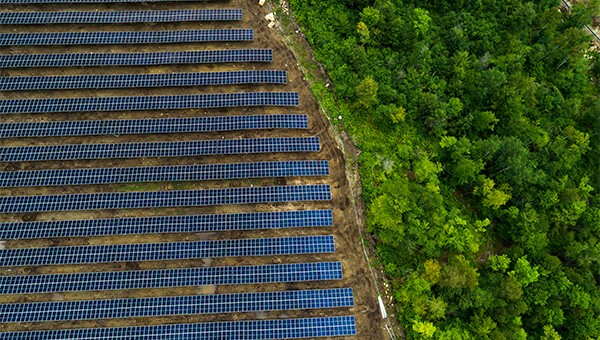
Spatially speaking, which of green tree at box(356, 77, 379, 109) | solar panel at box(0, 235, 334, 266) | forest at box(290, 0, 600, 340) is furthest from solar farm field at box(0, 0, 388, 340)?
green tree at box(356, 77, 379, 109)

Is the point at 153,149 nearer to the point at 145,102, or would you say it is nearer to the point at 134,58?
the point at 145,102

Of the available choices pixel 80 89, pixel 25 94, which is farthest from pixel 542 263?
pixel 25 94

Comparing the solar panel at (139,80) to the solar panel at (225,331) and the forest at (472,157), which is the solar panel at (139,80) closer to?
the forest at (472,157)

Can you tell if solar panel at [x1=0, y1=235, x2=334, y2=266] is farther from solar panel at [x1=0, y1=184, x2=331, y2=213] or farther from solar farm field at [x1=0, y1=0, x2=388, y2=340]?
solar panel at [x1=0, y1=184, x2=331, y2=213]

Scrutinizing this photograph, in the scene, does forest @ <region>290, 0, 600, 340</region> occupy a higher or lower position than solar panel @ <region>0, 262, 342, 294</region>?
higher

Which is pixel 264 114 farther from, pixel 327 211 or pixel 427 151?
pixel 427 151
